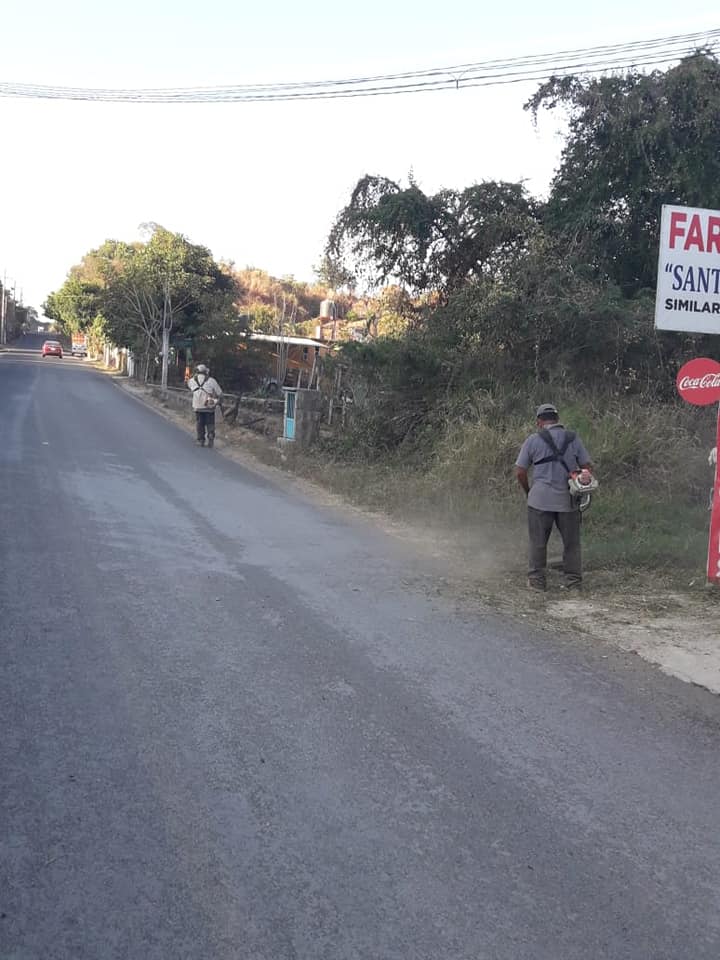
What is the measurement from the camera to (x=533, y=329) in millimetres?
14984

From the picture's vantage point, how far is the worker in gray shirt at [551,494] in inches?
319

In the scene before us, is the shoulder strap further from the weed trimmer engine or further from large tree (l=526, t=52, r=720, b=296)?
large tree (l=526, t=52, r=720, b=296)

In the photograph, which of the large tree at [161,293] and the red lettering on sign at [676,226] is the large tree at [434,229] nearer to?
the red lettering on sign at [676,226]

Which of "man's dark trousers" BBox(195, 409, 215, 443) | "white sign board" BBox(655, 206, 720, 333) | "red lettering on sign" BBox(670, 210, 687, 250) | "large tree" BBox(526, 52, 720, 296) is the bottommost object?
"man's dark trousers" BBox(195, 409, 215, 443)

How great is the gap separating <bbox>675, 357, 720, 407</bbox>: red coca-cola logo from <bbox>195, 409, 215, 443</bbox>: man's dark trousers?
12.7 metres

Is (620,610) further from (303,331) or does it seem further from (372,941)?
(303,331)

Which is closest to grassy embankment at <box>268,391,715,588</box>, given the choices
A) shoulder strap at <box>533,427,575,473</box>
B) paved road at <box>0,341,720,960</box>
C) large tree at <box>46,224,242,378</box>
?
shoulder strap at <box>533,427,575,473</box>

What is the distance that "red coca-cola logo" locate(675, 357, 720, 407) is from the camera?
310 inches

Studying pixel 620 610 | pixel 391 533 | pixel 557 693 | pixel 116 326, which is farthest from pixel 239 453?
pixel 116 326

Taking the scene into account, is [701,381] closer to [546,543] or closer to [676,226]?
[676,226]

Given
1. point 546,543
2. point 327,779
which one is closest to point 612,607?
point 546,543

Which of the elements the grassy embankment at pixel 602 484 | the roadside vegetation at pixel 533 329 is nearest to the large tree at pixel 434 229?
the roadside vegetation at pixel 533 329

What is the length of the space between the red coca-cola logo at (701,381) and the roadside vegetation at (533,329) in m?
2.82

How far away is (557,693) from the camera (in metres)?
5.35
